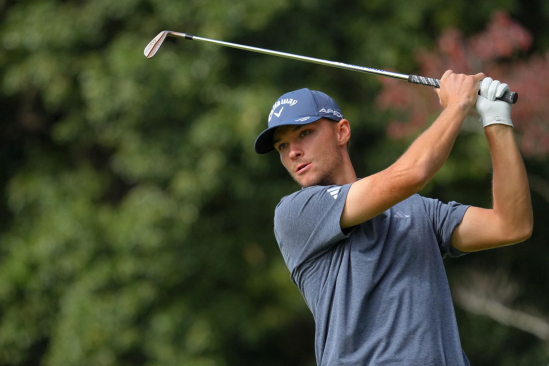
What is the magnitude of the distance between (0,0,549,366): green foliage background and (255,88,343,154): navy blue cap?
4475 millimetres

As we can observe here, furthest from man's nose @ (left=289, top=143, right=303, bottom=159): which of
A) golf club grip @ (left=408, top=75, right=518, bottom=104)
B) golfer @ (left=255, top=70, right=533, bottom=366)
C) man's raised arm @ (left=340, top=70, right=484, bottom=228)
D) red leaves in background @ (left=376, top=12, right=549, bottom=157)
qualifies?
red leaves in background @ (left=376, top=12, right=549, bottom=157)

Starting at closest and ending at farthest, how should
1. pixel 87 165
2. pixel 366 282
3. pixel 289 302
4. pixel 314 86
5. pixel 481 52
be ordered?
pixel 366 282 → pixel 481 52 → pixel 314 86 → pixel 289 302 → pixel 87 165

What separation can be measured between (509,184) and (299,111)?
73 centimetres

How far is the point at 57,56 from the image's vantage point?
8.40 meters

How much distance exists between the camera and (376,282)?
241 centimetres

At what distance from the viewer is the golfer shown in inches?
93.4

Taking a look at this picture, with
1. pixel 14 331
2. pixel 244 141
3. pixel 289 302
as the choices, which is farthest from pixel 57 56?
pixel 289 302

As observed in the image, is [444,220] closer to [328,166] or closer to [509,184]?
[509,184]

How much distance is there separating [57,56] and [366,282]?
6704 mm

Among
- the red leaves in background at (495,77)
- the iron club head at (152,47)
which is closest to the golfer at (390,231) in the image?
the iron club head at (152,47)

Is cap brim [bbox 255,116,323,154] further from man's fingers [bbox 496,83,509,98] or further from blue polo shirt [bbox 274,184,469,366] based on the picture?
man's fingers [bbox 496,83,509,98]

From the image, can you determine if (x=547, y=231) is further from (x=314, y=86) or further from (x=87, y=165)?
(x=87, y=165)

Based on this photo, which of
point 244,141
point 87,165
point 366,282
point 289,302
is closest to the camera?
point 366,282

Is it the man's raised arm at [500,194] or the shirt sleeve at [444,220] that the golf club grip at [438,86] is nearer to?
the man's raised arm at [500,194]
